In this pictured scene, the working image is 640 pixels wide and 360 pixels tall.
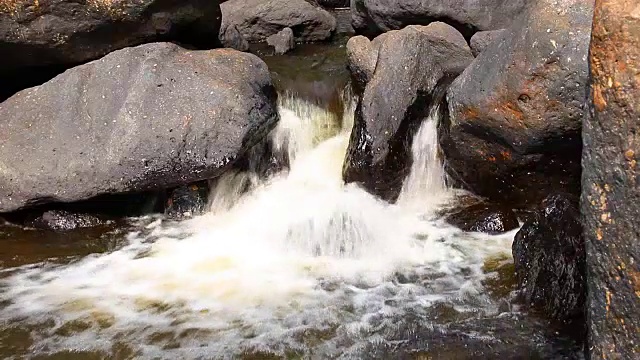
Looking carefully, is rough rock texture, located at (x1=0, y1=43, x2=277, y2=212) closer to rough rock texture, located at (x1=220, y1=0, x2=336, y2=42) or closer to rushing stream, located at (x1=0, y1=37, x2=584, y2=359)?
rushing stream, located at (x1=0, y1=37, x2=584, y2=359)

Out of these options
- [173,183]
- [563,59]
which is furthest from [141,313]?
[563,59]

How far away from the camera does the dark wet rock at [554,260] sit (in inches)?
177

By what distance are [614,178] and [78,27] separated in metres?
5.86

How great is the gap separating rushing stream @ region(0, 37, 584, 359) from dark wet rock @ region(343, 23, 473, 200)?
175mm

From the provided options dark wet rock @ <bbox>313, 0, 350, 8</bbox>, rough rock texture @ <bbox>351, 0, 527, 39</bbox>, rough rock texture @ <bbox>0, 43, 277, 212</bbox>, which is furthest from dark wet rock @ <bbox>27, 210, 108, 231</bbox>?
dark wet rock @ <bbox>313, 0, 350, 8</bbox>

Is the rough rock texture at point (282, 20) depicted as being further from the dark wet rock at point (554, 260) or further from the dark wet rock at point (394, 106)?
the dark wet rock at point (554, 260)

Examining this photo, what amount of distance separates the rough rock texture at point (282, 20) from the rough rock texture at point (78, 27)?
4.67m

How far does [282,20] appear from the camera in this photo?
12.3m

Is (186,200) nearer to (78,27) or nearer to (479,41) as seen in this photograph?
(78,27)

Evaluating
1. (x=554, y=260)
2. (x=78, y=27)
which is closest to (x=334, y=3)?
(x=78, y=27)

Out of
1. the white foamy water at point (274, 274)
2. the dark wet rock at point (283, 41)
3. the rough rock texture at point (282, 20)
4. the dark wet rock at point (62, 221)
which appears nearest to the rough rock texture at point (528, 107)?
the white foamy water at point (274, 274)

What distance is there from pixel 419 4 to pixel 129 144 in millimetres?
5083

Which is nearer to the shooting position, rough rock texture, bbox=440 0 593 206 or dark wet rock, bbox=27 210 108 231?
rough rock texture, bbox=440 0 593 206

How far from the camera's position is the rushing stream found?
4555mm
